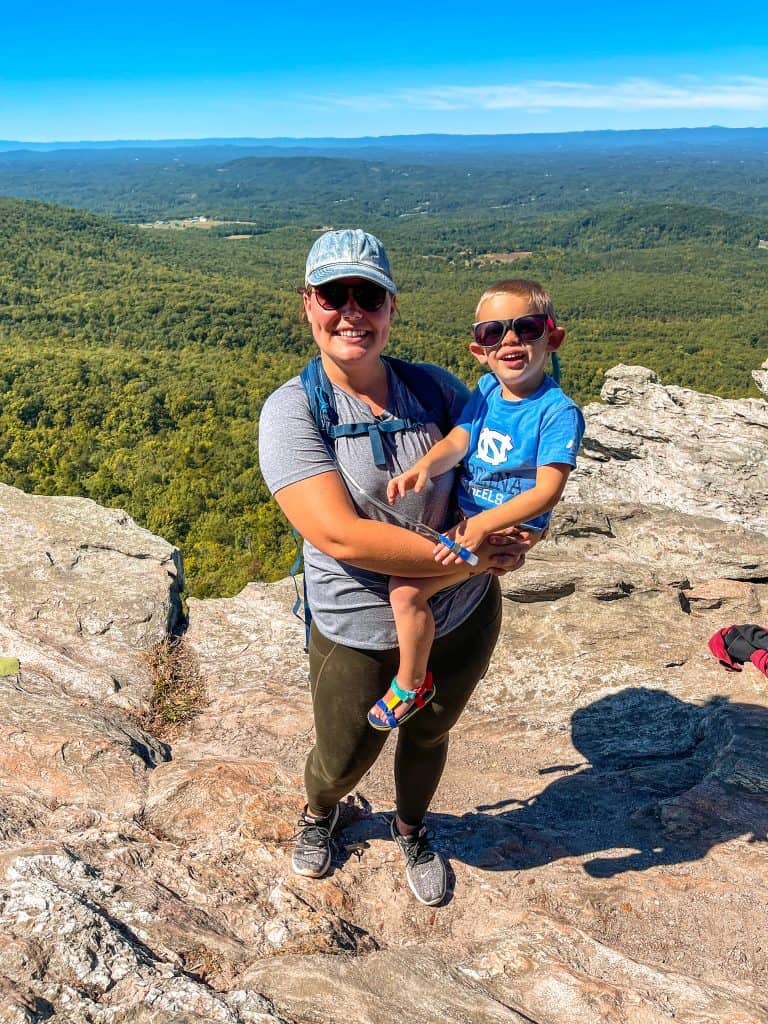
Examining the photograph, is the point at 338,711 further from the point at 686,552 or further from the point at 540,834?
the point at 686,552

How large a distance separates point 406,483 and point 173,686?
188 inches

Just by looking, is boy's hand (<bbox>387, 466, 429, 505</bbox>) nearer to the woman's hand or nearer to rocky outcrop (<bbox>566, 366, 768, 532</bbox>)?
the woman's hand

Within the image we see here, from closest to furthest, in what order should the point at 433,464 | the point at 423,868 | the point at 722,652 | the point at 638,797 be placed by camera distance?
1. the point at 433,464
2. the point at 423,868
3. the point at 638,797
4. the point at 722,652

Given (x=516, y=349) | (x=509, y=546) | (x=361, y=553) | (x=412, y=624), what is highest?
(x=516, y=349)

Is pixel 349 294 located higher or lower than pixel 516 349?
higher

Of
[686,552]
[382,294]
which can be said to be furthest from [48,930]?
[686,552]

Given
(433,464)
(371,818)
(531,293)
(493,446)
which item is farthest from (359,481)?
(371,818)

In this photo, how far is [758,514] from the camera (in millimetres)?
15492

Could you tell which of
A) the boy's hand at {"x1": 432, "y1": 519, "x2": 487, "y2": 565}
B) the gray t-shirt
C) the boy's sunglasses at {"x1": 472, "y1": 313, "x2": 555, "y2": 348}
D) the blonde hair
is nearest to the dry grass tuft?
the gray t-shirt

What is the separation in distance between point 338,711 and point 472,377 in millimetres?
62386

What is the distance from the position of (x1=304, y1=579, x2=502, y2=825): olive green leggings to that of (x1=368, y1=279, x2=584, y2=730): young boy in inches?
5.1

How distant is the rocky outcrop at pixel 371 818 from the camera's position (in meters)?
2.97

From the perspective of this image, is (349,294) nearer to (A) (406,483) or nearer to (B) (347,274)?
(B) (347,274)

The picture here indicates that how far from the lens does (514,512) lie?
3.15 meters
